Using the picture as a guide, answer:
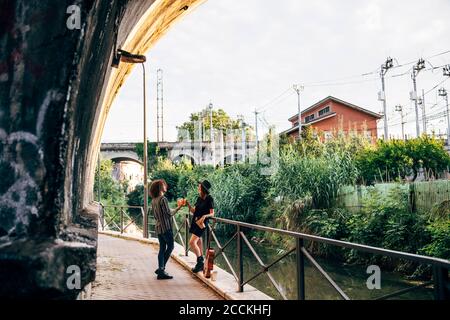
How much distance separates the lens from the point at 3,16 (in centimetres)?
120

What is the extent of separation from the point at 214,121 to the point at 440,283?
194ft

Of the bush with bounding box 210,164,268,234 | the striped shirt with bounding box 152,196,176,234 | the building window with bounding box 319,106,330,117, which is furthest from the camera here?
the building window with bounding box 319,106,330,117

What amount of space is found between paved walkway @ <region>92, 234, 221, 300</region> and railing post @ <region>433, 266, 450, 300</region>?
3.67m

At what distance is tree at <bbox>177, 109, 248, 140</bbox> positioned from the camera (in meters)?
58.1

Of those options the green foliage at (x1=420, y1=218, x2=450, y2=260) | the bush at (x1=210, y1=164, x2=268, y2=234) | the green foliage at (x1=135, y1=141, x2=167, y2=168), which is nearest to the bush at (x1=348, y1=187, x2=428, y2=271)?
the green foliage at (x1=420, y1=218, x2=450, y2=260)

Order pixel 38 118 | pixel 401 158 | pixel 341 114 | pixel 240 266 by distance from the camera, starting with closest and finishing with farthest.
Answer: pixel 38 118 → pixel 240 266 → pixel 401 158 → pixel 341 114

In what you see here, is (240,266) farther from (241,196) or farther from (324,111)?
(324,111)

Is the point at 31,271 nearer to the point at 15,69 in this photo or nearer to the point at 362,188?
the point at 15,69

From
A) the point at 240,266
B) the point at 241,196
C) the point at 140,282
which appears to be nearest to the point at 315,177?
the point at 241,196

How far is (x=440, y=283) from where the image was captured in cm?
219

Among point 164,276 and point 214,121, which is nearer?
point 164,276

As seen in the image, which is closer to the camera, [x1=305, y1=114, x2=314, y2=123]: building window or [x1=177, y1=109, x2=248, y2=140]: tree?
[x1=305, y1=114, x2=314, y2=123]: building window

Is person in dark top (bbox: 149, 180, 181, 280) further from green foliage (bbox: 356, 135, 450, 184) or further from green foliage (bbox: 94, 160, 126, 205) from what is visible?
Answer: green foliage (bbox: 94, 160, 126, 205)

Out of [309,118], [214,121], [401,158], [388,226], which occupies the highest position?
[214,121]
